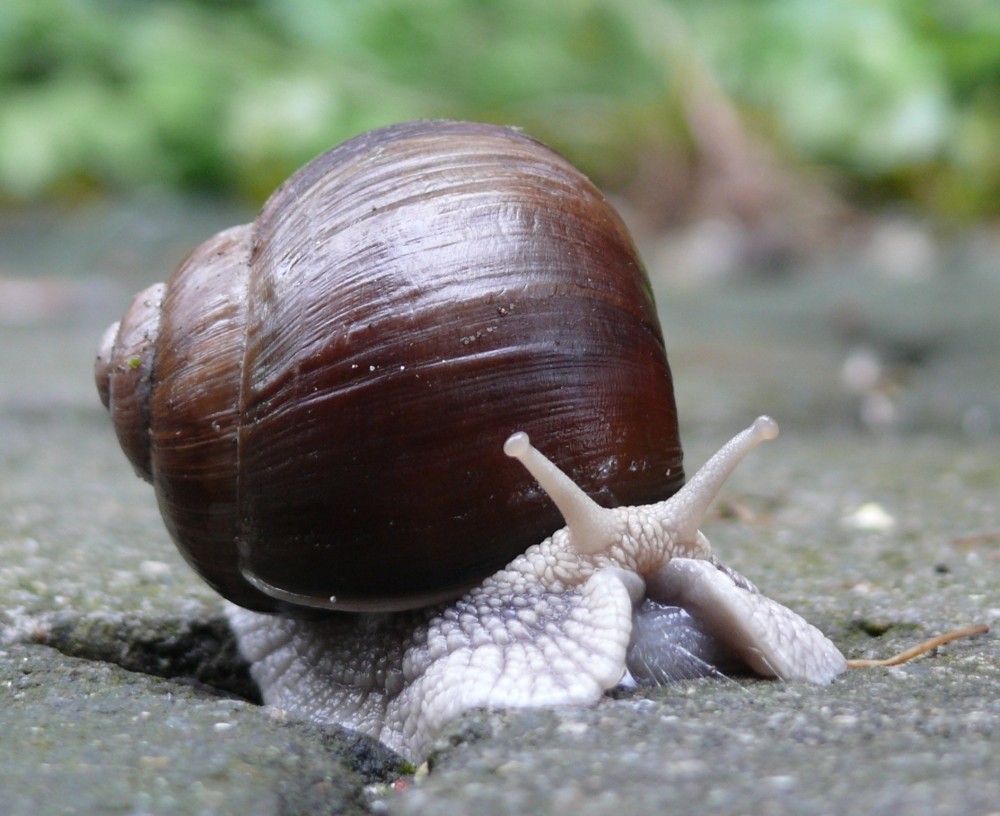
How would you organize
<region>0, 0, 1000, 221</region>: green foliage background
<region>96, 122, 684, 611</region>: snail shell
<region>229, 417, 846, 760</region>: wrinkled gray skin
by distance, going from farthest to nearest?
<region>0, 0, 1000, 221</region>: green foliage background < <region>96, 122, 684, 611</region>: snail shell < <region>229, 417, 846, 760</region>: wrinkled gray skin

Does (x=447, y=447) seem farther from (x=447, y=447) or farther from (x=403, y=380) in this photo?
(x=403, y=380)

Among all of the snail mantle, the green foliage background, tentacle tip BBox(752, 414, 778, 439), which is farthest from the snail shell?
the green foliage background

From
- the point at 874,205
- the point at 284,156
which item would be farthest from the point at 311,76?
the point at 874,205

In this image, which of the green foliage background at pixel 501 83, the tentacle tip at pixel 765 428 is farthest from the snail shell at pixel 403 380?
the green foliage background at pixel 501 83

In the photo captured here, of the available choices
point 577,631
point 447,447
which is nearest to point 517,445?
point 447,447

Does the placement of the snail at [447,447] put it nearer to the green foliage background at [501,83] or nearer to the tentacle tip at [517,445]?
the tentacle tip at [517,445]

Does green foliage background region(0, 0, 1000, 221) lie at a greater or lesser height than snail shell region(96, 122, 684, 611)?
greater

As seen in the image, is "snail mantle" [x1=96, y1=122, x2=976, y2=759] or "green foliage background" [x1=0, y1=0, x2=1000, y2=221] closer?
"snail mantle" [x1=96, y1=122, x2=976, y2=759]

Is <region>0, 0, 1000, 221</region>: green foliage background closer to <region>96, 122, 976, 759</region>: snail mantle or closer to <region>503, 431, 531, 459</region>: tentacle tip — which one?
<region>96, 122, 976, 759</region>: snail mantle
